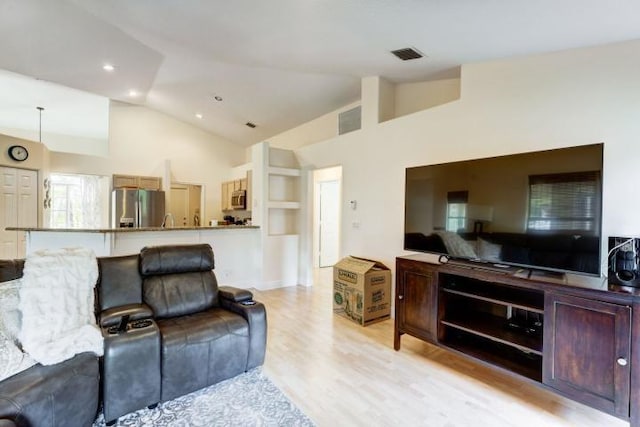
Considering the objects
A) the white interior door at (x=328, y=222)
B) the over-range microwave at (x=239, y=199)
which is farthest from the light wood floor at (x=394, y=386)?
the white interior door at (x=328, y=222)

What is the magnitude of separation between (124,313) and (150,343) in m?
0.41

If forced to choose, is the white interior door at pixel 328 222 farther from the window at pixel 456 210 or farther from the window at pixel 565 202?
the window at pixel 565 202

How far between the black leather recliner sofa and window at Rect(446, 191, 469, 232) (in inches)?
72.1

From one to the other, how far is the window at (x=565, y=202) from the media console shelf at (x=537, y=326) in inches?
15.4

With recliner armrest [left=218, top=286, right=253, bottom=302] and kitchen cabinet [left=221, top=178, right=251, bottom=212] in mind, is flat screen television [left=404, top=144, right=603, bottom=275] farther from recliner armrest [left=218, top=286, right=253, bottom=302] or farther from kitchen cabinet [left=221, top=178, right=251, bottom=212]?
kitchen cabinet [left=221, top=178, right=251, bottom=212]

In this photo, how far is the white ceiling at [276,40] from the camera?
215 cm

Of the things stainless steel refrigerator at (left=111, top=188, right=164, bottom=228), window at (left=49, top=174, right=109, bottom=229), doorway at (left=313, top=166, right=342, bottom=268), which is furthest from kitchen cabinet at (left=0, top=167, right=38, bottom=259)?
doorway at (left=313, top=166, right=342, bottom=268)

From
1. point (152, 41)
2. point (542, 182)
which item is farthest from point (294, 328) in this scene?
point (152, 41)

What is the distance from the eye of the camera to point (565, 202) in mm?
2055

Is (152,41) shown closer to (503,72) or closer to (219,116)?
(219,116)

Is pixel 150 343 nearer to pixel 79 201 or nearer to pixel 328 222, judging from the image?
pixel 328 222

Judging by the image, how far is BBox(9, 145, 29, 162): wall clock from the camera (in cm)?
521

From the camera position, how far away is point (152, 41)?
3.87 meters

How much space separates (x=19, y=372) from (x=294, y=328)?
91.1 inches
